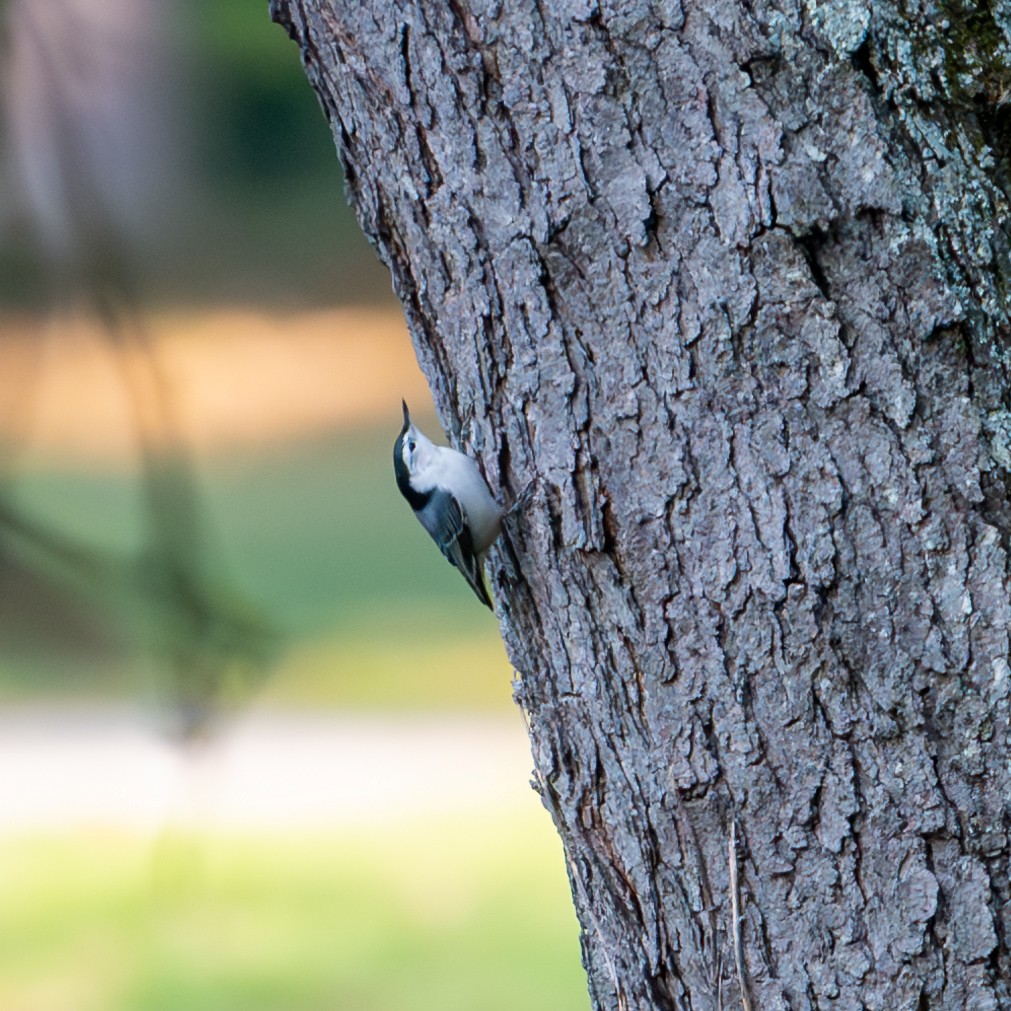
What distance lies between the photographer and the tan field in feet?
8.13

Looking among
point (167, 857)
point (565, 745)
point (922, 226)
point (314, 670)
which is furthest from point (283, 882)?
point (922, 226)

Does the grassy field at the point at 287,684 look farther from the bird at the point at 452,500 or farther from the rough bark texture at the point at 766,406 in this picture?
the rough bark texture at the point at 766,406

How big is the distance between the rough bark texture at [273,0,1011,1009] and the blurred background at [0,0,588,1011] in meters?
1.64

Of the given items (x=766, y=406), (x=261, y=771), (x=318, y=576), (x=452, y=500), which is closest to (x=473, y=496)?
(x=452, y=500)

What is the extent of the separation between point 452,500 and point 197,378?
1479 mm

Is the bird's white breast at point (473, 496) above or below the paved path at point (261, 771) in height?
below

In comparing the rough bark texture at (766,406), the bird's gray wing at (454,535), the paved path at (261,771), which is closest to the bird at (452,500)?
the bird's gray wing at (454,535)

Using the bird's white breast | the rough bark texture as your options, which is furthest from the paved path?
the rough bark texture

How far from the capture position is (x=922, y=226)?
779 millimetres

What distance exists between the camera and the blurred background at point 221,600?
97.4 inches

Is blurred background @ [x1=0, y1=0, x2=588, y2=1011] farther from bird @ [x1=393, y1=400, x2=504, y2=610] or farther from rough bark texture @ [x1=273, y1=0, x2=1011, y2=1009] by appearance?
rough bark texture @ [x1=273, y1=0, x2=1011, y2=1009]

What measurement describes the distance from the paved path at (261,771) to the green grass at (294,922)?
Result: 0.06 meters

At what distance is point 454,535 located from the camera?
4.18 feet

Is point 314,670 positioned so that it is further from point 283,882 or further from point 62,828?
point 62,828
